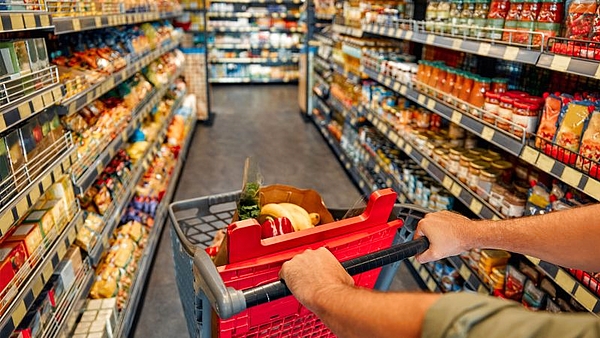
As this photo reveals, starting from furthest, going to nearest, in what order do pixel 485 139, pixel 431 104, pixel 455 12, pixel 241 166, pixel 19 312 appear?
pixel 241 166
pixel 431 104
pixel 455 12
pixel 485 139
pixel 19 312

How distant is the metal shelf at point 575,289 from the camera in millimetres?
1660

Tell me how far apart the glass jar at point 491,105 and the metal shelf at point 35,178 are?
6.39 feet

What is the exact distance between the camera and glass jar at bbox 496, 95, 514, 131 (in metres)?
2.21

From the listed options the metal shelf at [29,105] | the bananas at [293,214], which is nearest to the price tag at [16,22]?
the metal shelf at [29,105]

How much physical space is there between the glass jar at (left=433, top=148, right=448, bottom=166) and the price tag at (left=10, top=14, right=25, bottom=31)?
86.8 inches

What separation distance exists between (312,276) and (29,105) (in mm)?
1309

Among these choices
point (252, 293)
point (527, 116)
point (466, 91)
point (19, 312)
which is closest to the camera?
point (252, 293)

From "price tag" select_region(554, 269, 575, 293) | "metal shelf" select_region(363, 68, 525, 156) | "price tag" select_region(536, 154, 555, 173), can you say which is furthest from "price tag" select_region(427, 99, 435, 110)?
"price tag" select_region(554, 269, 575, 293)

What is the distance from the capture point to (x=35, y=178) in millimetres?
1777

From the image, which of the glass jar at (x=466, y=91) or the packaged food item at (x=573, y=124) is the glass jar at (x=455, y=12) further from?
the packaged food item at (x=573, y=124)

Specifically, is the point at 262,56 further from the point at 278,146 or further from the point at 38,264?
the point at 38,264

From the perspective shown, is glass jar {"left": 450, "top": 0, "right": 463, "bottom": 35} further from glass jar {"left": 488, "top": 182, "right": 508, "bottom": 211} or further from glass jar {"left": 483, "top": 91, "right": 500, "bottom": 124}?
glass jar {"left": 488, "top": 182, "right": 508, "bottom": 211}

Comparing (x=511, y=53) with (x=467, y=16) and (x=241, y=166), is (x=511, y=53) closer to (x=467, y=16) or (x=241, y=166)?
(x=467, y=16)

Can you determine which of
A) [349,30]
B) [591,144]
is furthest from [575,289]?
[349,30]
